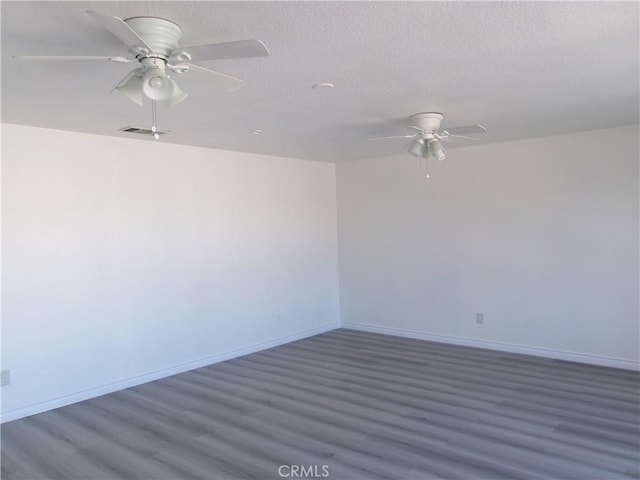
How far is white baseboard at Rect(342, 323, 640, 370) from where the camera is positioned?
505 cm

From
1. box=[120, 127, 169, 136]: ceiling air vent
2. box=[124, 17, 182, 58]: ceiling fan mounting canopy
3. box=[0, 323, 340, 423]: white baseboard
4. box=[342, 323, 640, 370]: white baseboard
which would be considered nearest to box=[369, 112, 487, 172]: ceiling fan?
box=[120, 127, 169, 136]: ceiling air vent

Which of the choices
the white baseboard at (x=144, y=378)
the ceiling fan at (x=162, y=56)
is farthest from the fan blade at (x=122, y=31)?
the white baseboard at (x=144, y=378)

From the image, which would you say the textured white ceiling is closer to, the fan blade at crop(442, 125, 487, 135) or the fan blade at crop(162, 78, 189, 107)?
the fan blade at crop(442, 125, 487, 135)

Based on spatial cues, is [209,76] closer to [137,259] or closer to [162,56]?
[162,56]

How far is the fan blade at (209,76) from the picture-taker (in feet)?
7.68

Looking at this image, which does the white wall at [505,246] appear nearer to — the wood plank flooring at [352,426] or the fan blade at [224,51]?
the wood plank flooring at [352,426]

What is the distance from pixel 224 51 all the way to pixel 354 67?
988 millimetres

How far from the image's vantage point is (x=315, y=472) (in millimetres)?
3078

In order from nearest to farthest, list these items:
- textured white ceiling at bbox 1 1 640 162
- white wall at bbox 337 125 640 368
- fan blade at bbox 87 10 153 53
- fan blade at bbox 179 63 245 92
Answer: fan blade at bbox 87 10 153 53, textured white ceiling at bbox 1 1 640 162, fan blade at bbox 179 63 245 92, white wall at bbox 337 125 640 368

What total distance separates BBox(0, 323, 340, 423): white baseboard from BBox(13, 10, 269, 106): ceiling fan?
3.09 metres

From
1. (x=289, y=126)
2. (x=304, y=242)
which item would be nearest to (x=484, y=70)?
(x=289, y=126)

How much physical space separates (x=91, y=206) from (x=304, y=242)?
296 cm

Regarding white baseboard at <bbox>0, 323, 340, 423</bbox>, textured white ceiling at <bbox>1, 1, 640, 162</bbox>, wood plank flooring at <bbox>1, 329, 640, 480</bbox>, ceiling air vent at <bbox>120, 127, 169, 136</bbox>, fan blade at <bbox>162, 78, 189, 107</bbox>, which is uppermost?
ceiling air vent at <bbox>120, 127, 169, 136</bbox>

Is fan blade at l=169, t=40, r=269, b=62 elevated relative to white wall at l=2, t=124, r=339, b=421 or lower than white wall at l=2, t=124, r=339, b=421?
elevated
